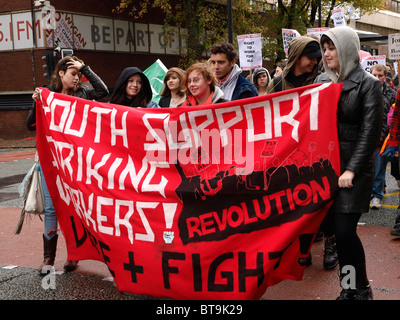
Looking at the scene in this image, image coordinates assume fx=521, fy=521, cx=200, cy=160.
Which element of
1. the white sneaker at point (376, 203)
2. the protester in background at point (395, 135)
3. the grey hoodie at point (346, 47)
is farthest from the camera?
the white sneaker at point (376, 203)

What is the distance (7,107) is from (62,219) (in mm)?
22268

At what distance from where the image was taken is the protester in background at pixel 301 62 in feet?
14.8

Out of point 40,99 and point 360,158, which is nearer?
point 360,158

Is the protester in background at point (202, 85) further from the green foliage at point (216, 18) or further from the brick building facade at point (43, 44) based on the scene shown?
the green foliage at point (216, 18)

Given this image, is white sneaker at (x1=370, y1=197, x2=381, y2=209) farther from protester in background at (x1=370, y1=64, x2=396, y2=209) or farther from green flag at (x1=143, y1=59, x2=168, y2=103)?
green flag at (x1=143, y1=59, x2=168, y2=103)

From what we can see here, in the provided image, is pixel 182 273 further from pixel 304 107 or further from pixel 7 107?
pixel 7 107

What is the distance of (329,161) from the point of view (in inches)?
139

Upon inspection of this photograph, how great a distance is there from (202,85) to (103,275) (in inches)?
78.5

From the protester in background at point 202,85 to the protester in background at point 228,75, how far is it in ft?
0.72

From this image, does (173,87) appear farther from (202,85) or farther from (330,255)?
(330,255)

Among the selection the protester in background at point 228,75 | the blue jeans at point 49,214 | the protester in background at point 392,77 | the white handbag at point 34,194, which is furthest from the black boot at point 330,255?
the protester in background at point 392,77

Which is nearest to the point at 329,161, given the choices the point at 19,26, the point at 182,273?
the point at 182,273

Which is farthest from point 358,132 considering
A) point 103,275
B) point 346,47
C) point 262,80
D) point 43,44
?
point 43,44

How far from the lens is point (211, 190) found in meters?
3.69
